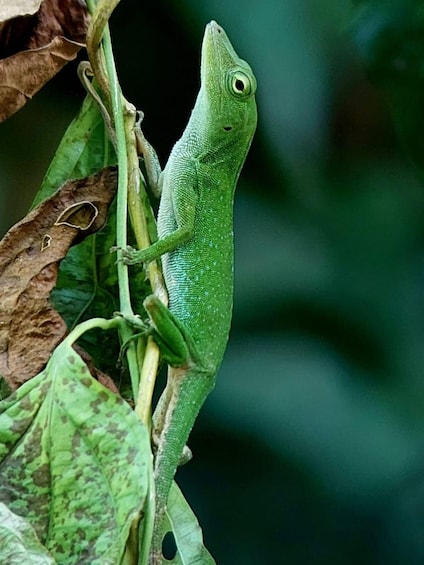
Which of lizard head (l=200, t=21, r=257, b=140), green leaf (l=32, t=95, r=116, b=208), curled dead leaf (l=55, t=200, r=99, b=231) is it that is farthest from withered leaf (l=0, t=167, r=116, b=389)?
lizard head (l=200, t=21, r=257, b=140)

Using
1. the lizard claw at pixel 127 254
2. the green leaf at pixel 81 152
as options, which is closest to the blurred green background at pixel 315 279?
the green leaf at pixel 81 152

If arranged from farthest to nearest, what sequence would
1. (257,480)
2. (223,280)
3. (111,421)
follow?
(257,480) → (223,280) → (111,421)

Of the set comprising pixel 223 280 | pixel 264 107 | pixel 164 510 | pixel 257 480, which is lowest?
pixel 257 480

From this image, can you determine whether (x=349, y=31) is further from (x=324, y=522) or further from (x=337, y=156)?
(x=324, y=522)

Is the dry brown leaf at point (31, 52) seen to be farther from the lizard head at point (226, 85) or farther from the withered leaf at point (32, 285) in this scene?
the lizard head at point (226, 85)

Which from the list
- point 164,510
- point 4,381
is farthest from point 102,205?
point 164,510

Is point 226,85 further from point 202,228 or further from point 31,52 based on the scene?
point 31,52

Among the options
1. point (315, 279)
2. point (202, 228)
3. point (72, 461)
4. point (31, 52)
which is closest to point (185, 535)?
point (72, 461)
